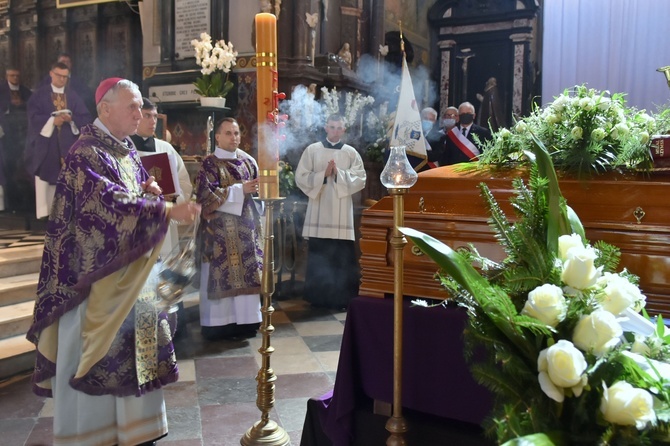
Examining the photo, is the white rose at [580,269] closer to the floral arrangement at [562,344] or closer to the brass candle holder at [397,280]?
the floral arrangement at [562,344]

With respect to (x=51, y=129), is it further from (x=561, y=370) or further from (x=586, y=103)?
(x=561, y=370)

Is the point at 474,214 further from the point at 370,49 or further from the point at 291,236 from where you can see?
the point at 370,49

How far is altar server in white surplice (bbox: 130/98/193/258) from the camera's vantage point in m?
4.13

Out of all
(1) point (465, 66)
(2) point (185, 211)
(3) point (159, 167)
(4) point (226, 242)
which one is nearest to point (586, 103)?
(2) point (185, 211)

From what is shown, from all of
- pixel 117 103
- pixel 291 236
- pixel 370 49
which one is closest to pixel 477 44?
pixel 370 49

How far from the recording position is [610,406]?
954 mm

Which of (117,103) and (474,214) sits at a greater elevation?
(117,103)

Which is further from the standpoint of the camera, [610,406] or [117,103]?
[117,103]

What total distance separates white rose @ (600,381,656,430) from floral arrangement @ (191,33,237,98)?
6.05 meters

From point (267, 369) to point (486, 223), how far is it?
129 cm

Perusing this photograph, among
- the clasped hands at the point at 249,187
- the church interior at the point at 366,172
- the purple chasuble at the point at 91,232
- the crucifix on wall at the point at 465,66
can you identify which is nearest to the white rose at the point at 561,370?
the church interior at the point at 366,172

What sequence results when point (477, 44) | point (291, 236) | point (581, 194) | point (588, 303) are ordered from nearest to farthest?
1. point (588, 303)
2. point (581, 194)
3. point (291, 236)
4. point (477, 44)

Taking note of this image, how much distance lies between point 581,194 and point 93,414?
7.07 ft

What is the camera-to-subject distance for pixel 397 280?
1773mm
